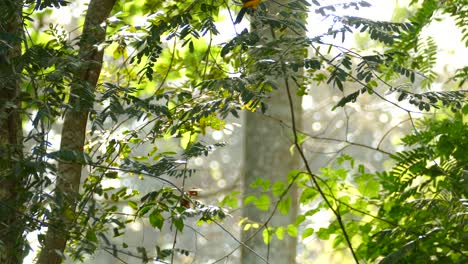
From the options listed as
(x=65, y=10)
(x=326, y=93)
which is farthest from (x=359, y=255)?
(x=326, y=93)

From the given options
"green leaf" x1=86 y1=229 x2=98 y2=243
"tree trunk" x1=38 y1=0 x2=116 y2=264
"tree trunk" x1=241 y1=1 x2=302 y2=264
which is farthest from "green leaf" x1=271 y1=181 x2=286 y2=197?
"green leaf" x1=86 y1=229 x2=98 y2=243

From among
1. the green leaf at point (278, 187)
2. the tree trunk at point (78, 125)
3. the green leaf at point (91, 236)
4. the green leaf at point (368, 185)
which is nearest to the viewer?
the green leaf at point (91, 236)

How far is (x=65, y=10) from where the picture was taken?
20.4 feet

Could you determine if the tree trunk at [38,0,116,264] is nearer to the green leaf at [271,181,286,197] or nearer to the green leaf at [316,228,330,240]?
the green leaf at [271,181,286,197]

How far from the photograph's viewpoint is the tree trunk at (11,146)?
1.68m

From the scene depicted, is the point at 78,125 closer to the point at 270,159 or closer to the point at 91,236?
the point at 91,236

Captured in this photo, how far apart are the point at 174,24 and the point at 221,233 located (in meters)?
5.58

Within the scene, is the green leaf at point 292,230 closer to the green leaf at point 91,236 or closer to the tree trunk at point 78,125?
the tree trunk at point 78,125

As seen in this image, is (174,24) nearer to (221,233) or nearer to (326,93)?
(221,233)

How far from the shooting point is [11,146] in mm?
1723

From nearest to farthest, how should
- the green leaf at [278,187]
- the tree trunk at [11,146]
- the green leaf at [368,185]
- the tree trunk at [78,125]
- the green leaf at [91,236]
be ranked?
the tree trunk at [11,146]
the green leaf at [91,236]
the tree trunk at [78,125]
the green leaf at [278,187]
the green leaf at [368,185]

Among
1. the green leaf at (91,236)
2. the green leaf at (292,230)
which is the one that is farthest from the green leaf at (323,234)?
the green leaf at (91,236)

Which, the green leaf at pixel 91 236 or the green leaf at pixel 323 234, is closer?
the green leaf at pixel 91 236

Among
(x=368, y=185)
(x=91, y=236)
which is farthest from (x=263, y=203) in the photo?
(x=91, y=236)
